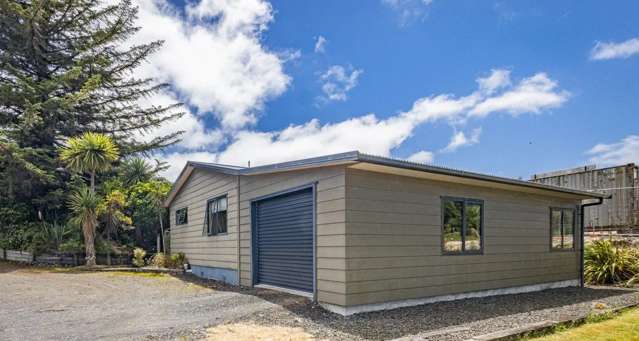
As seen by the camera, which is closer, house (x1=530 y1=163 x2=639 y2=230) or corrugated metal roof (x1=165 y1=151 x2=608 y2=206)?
corrugated metal roof (x1=165 y1=151 x2=608 y2=206)

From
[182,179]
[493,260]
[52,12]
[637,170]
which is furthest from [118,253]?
[637,170]

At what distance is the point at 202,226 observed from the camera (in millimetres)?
12328

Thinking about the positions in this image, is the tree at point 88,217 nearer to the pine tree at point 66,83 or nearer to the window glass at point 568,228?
the pine tree at point 66,83

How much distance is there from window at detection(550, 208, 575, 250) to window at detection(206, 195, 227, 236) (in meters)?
8.77

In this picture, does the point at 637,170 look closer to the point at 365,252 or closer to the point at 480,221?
the point at 480,221

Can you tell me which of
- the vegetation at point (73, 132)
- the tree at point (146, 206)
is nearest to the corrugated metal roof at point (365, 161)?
the vegetation at point (73, 132)

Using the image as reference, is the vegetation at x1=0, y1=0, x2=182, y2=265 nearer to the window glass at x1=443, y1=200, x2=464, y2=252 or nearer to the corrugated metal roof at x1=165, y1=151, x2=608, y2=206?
the corrugated metal roof at x1=165, y1=151, x2=608, y2=206

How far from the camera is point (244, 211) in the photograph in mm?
9602

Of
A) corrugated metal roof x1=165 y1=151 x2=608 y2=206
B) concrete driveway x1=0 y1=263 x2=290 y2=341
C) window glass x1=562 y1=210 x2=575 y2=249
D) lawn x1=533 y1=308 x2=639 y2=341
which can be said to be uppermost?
corrugated metal roof x1=165 y1=151 x2=608 y2=206

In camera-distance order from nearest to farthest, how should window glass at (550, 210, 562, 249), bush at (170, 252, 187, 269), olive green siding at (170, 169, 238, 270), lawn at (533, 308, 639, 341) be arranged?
1. lawn at (533, 308, 639, 341)
2. olive green siding at (170, 169, 238, 270)
3. window glass at (550, 210, 562, 249)
4. bush at (170, 252, 187, 269)

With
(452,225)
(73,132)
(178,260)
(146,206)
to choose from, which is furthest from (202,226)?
(73,132)

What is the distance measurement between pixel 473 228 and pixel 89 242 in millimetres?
13216

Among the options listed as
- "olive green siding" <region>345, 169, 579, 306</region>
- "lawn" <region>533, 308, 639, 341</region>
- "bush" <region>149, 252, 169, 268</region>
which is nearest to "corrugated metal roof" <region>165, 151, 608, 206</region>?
"olive green siding" <region>345, 169, 579, 306</region>

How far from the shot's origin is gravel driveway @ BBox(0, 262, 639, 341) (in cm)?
554
